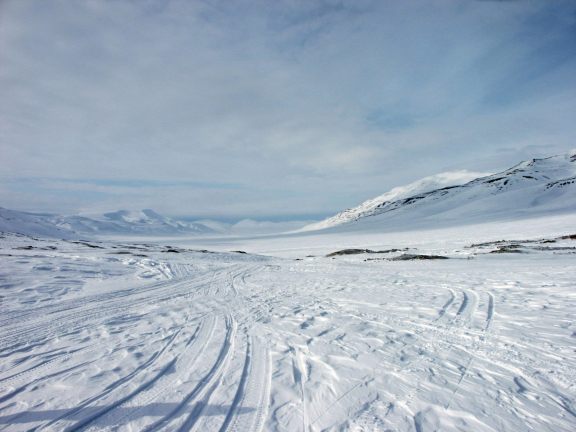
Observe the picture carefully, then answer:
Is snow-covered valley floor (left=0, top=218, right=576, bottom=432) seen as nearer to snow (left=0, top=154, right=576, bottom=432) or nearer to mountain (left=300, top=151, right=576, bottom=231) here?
snow (left=0, top=154, right=576, bottom=432)

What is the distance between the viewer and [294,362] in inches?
203

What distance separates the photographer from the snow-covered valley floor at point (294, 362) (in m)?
3.64

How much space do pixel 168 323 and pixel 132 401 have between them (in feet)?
12.0

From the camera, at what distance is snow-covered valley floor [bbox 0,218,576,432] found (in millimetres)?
3643

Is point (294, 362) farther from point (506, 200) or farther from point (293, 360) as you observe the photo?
point (506, 200)

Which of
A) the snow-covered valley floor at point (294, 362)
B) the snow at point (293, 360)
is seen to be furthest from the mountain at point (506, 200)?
the snow-covered valley floor at point (294, 362)

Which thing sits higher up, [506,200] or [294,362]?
[506,200]

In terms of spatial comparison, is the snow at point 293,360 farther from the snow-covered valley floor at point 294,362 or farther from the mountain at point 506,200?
the mountain at point 506,200

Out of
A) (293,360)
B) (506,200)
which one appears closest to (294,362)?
(293,360)

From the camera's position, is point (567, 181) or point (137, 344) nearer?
point (137, 344)

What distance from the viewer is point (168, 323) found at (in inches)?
297

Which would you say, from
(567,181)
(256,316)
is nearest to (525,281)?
(256,316)

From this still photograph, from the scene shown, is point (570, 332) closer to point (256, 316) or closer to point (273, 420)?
point (273, 420)

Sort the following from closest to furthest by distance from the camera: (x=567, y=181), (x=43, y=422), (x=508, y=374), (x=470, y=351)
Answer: (x=43, y=422)
(x=508, y=374)
(x=470, y=351)
(x=567, y=181)
